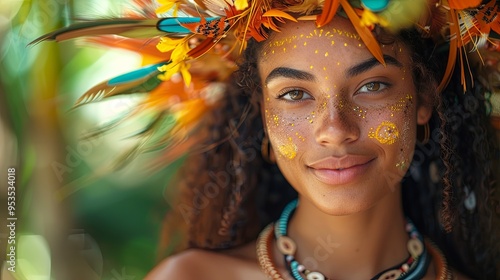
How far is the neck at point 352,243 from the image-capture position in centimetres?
242

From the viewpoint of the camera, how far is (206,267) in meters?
2.48

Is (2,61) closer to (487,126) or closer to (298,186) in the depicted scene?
(298,186)

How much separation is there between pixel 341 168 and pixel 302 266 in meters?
0.40

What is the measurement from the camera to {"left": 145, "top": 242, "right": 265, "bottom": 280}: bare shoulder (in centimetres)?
245

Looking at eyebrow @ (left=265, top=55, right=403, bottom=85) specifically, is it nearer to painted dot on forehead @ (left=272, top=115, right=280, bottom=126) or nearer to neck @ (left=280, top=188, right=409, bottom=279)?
painted dot on forehead @ (left=272, top=115, right=280, bottom=126)

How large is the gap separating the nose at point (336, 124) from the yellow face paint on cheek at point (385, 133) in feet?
0.18

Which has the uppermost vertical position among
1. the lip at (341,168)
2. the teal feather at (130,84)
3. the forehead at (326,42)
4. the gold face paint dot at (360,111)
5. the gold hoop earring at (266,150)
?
the forehead at (326,42)

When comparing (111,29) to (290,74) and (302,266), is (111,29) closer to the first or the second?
(290,74)

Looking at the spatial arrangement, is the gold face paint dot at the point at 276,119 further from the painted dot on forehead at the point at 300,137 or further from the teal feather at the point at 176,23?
the teal feather at the point at 176,23

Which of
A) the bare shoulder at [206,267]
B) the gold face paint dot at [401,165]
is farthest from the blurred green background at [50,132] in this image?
the gold face paint dot at [401,165]

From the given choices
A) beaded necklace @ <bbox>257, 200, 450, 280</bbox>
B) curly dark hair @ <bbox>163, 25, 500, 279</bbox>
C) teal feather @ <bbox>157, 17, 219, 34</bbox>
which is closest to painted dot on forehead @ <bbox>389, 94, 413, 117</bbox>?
curly dark hair @ <bbox>163, 25, 500, 279</bbox>

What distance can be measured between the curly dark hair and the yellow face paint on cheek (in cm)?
31

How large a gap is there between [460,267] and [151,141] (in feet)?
4.09

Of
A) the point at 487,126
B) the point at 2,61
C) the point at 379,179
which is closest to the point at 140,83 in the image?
the point at 2,61
